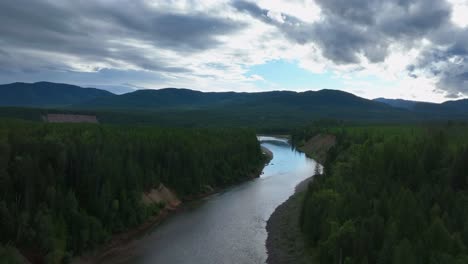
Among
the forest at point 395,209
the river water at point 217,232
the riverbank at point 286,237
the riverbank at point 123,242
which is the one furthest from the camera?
the river water at point 217,232

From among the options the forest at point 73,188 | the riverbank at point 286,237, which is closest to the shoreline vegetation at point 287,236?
the riverbank at point 286,237

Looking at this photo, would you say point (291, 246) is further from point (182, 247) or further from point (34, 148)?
point (34, 148)

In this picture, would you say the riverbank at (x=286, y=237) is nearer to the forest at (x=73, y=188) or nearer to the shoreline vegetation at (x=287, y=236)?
the shoreline vegetation at (x=287, y=236)

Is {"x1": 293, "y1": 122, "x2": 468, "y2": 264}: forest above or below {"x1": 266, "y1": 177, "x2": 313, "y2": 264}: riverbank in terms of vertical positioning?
above

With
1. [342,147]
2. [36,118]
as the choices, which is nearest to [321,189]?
[342,147]

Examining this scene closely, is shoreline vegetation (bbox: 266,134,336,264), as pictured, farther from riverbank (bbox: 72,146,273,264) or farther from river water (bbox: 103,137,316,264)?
riverbank (bbox: 72,146,273,264)

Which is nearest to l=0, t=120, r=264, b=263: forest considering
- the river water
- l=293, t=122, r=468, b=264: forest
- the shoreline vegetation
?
the river water
